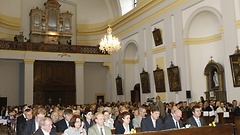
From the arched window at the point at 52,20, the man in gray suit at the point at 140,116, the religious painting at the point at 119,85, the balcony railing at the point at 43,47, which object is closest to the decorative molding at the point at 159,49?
the religious painting at the point at 119,85

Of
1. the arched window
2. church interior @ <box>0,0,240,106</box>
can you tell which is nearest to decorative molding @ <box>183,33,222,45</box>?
church interior @ <box>0,0,240,106</box>

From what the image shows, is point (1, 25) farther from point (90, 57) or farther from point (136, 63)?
point (136, 63)

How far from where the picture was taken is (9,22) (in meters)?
22.7

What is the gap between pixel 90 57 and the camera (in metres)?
22.1

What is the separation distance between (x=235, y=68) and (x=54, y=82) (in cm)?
1381

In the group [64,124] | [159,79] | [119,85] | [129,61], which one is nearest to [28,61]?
[119,85]

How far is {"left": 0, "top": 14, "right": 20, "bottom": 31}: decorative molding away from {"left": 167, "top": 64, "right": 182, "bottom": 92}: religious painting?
14104 mm

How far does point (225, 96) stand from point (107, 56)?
11.9m

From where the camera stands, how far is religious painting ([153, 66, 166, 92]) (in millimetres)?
16469

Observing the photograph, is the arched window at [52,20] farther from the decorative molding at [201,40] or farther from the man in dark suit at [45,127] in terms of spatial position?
the man in dark suit at [45,127]

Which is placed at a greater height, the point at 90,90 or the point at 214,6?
the point at 214,6

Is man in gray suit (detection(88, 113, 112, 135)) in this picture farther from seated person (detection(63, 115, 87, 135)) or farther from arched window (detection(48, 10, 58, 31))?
arched window (detection(48, 10, 58, 31))

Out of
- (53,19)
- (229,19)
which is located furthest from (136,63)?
(229,19)

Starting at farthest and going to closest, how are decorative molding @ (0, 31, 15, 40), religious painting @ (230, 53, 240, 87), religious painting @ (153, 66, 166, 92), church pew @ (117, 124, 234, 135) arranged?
decorative molding @ (0, 31, 15, 40)
religious painting @ (153, 66, 166, 92)
religious painting @ (230, 53, 240, 87)
church pew @ (117, 124, 234, 135)
